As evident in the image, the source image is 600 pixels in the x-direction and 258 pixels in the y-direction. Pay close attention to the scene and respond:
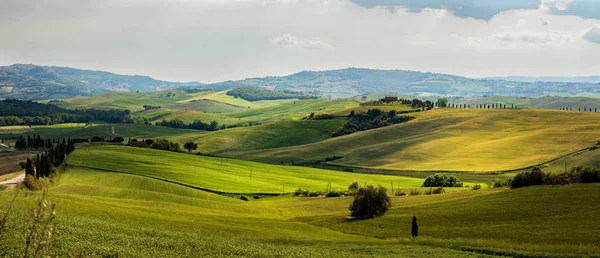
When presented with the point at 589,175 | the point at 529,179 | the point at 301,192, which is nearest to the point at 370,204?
the point at 529,179

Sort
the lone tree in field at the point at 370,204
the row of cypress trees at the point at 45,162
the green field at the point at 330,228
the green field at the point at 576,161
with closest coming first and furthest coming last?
1. the green field at the point at 330,228
2. the lone tree in field at the point at 370,204
3. the row of cypress trees at the point at 45,162
4. the green field at the point at 576,161

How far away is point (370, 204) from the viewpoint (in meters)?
67.6

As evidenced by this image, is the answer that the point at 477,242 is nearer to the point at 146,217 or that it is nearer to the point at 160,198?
the point at 146,217

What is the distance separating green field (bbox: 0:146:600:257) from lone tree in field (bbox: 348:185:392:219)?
1.71 m

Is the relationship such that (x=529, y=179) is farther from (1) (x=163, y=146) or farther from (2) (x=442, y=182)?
(1) (x=163, y=146)

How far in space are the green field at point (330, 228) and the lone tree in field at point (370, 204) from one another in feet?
5.61

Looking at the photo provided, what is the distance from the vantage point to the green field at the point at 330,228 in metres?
35.8

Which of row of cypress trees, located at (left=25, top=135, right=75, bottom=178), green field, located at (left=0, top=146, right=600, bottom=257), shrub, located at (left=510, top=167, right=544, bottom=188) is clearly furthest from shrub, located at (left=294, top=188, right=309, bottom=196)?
row of cypress trees, located at (left=25, top=135, right=75, bottom=178)

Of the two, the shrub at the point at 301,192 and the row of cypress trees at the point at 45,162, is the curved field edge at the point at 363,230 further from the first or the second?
the row of cypress trees at the point at 45,162

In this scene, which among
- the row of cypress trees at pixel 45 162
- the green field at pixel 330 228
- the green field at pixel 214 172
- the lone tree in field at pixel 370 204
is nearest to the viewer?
the green field at pixel 330 228

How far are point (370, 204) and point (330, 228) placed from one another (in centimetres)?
860

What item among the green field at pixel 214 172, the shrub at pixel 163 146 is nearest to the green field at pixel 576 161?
the green field at pixel 214 172

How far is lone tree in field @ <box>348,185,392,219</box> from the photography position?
67375 mm

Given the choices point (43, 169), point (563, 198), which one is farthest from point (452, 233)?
point (43, 169)
